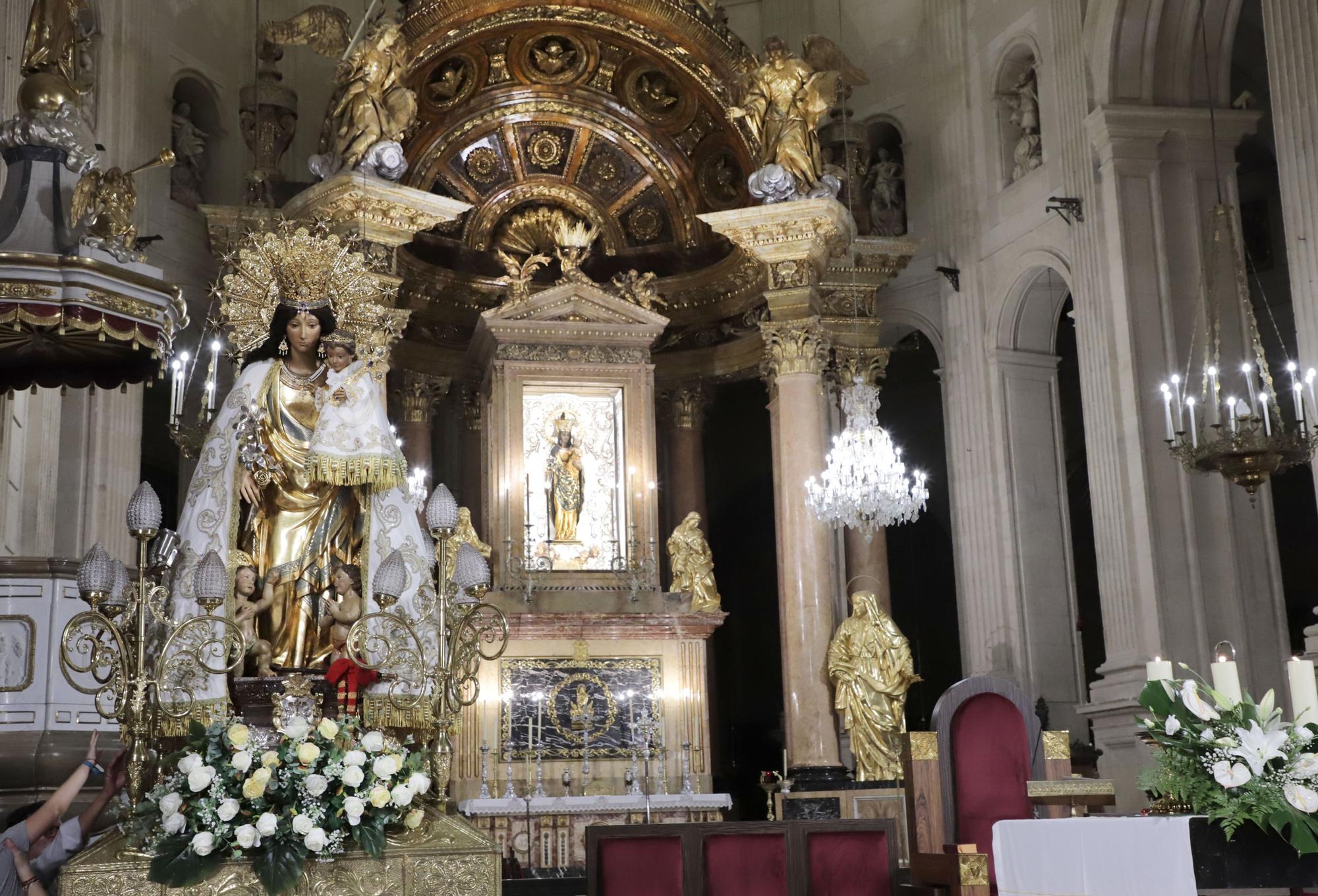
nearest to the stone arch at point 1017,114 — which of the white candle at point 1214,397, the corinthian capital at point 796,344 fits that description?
the corinthian capital at point 796,344

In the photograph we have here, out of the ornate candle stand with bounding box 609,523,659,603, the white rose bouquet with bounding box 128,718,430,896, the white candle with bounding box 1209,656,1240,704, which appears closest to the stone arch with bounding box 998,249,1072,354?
the ornate candle stand with bounding box 609,523,659,603

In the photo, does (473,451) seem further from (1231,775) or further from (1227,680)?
(1231,775)

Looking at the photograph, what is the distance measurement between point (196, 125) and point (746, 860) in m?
11.2

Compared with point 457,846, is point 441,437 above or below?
above

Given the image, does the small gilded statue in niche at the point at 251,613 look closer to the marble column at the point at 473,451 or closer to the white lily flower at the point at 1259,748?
the white lily flower at the point at 1259,748

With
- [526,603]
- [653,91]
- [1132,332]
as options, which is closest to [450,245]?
[653,91]

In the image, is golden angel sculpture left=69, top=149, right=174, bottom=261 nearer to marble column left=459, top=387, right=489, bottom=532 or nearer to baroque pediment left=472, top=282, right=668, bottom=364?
baroque pediment left=472, top=282, right=668, bottom=364

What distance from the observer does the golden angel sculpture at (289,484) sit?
8180mm

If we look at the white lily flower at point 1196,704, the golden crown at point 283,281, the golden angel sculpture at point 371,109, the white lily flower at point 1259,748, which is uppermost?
the golden angel sculpture at point 371,109

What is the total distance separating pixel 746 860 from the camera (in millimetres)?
7039

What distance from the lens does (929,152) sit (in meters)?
15.9

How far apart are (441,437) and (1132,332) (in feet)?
24.8

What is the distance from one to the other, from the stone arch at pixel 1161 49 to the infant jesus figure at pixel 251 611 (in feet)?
28.8

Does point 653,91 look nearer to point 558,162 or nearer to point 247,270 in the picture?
point 558,162
